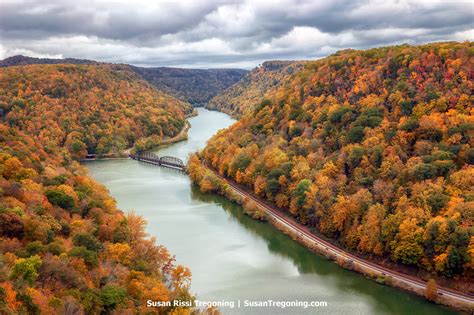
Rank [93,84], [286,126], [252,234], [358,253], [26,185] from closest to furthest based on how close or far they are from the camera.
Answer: [26,185] → [358,253] → [252,234] → [286,126] → [93,84]

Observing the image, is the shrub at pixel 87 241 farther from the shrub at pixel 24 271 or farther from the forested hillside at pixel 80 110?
the forested hillside at pixel 80 110

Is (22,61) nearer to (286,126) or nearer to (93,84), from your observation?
(93,84)

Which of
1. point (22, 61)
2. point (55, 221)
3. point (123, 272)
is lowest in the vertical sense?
point (123, 272)

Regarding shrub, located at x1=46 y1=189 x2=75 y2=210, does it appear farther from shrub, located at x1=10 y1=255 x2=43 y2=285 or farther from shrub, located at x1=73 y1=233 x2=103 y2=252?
shrub, located at x1=10 y1=255 x2=43 y2=285

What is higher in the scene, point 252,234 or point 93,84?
point 93,84

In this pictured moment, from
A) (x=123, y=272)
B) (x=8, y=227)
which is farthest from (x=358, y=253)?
(x=8, y=227)
